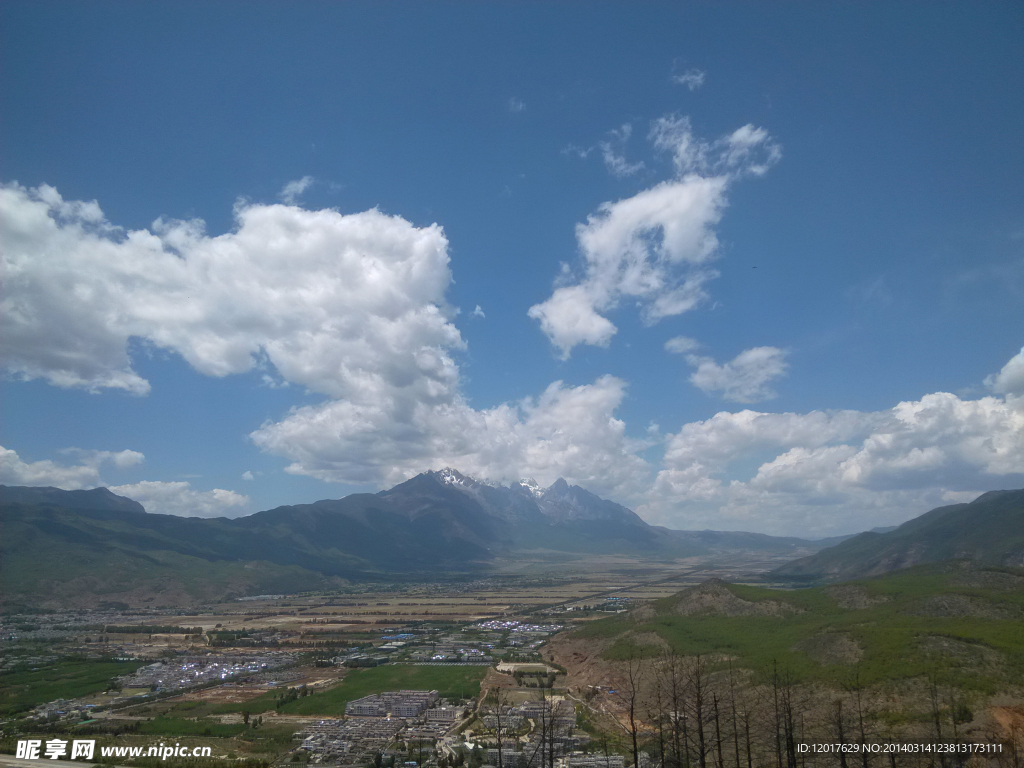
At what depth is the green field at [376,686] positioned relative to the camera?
7381 centimetres

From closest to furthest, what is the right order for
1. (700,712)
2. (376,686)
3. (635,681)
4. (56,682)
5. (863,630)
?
1. (700,712)
2. (863,630)
3. (635,681)
4. (376,686)
5. (56,682)

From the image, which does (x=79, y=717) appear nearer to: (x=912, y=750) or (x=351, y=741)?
(x=351, y=741)

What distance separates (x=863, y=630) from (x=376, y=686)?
A: 61.9 m

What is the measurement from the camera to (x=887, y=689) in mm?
50844

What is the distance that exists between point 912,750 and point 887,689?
13772mm

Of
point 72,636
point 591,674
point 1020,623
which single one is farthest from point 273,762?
point 72,636

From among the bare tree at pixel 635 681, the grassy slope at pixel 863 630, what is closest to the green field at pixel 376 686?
the bare tree at pixel 635 681

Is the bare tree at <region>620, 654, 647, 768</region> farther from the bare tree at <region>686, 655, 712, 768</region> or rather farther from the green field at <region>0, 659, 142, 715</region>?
the green field at <region>0, 659, 142, 715</region>

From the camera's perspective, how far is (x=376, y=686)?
84.8 meters

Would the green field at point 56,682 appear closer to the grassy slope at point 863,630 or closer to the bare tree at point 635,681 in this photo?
the bare tree at point 635,681

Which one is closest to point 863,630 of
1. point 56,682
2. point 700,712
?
point 700,712

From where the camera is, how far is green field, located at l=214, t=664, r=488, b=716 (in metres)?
73.8

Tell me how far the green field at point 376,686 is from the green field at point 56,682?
2512 cm

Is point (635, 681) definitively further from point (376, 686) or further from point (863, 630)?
point (376, 686)
